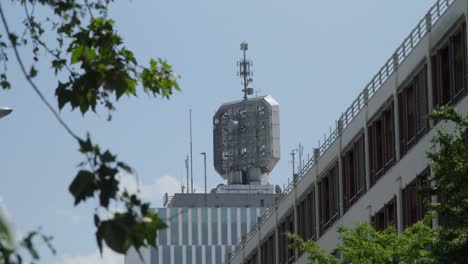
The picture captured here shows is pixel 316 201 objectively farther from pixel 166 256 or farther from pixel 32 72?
pixel 166 256

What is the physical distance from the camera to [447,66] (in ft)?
143

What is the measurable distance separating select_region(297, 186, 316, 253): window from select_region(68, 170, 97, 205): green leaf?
54.3 m

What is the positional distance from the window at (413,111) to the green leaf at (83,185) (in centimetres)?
3712

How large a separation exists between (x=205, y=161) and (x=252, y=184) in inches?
256

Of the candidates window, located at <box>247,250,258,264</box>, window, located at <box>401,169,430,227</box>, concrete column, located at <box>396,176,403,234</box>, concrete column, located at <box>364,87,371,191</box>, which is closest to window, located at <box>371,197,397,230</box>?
concrete column, located at <box>396,176,403,234</box>

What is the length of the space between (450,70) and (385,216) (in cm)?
799

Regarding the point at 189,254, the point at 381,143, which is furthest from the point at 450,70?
the point at 189,254

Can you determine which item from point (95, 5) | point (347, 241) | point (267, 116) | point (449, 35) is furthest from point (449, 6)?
point (267, 116)

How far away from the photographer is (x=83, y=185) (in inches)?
324

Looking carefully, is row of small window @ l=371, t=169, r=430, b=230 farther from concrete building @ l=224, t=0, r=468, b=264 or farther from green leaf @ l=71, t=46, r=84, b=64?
green leaf @ l=71, t=46, r=84, b=64

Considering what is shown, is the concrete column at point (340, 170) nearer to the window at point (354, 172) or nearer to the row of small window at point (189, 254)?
the window at point (354, 172)

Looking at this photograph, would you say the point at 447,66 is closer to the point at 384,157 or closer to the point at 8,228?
the point at 384,157

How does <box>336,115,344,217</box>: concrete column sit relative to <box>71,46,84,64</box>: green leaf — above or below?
above

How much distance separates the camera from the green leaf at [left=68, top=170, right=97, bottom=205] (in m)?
8.23
